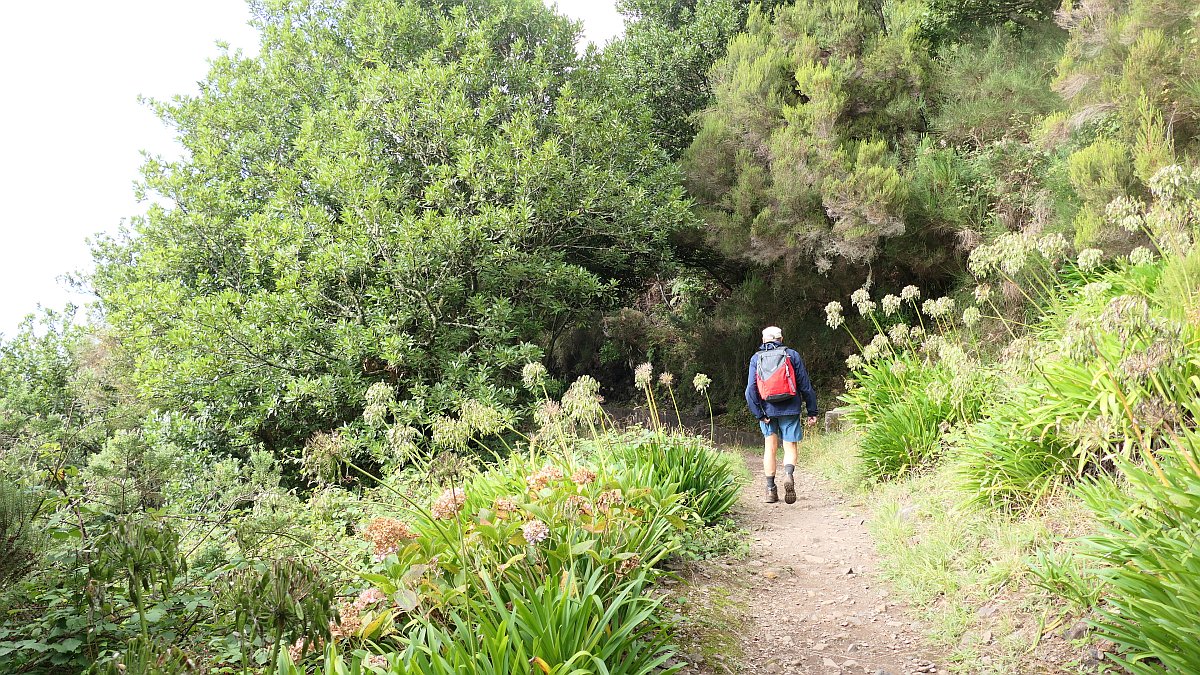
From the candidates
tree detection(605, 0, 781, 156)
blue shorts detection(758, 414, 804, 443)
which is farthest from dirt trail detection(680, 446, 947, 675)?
tree detection(605, 0, 781, 156)

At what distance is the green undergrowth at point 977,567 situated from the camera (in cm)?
322

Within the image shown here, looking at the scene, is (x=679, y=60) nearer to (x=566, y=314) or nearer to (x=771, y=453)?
(x=566, y=314)

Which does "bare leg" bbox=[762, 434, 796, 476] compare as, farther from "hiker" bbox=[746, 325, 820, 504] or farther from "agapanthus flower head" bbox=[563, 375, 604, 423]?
"agapanthus flower head" bbox=[563, 375, 604, 423]

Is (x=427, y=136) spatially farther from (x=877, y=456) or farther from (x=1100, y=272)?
(x=1100, y=272)

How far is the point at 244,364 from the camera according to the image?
8.40 m

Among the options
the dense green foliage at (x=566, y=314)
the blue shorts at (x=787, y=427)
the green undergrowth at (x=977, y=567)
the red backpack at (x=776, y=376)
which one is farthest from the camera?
the blue shorts at (x=787, y=427)

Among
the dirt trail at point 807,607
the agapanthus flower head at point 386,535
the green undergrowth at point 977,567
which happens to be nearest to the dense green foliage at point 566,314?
the agapanthus flower head at point 386,535

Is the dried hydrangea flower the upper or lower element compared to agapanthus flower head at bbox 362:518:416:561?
lower

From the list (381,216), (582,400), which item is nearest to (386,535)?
(582,400)

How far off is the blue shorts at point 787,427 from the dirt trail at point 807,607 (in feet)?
2.99

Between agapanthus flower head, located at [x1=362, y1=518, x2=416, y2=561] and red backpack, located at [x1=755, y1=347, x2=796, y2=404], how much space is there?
14.1 ft

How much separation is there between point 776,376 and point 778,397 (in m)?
0.22

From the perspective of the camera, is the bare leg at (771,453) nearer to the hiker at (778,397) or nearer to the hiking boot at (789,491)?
the hiker at (778,397)

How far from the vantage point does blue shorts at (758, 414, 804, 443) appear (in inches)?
262
